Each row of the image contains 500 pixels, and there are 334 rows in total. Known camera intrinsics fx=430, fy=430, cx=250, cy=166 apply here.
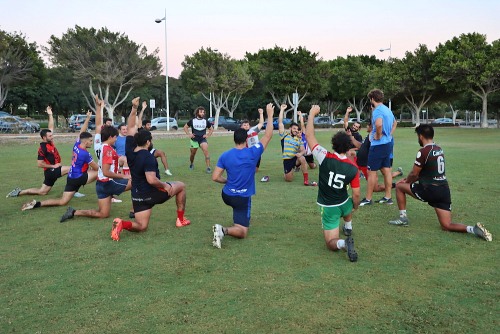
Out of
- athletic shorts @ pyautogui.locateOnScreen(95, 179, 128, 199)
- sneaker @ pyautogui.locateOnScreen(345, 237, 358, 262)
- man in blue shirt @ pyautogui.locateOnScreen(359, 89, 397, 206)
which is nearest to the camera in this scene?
sneaker @ pyautogui.locateOnScreen(345, 237, 358, 262)

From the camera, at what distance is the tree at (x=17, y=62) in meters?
37.1

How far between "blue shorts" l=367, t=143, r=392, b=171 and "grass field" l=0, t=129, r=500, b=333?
0.79 m

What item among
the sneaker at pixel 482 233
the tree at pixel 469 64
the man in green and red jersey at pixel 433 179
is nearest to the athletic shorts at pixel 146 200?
the man in green and red jersey at pixel 433 179

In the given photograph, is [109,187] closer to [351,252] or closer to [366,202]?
[351,252]

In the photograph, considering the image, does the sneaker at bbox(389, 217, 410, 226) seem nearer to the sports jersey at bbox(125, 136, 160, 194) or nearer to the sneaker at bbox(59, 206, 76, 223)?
the sports jersey at bbox(125, 136, 160, 194)

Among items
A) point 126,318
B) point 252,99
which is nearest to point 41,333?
point 126,318

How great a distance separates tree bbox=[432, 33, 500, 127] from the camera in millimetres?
38719

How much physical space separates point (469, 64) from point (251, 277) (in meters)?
41.0

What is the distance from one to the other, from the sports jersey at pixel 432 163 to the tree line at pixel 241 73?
91.9 feet

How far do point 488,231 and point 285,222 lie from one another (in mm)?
2961

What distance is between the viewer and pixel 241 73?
4522cm

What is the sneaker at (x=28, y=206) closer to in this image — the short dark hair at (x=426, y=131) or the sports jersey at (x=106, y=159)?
the sports jersey at (x=106, y=159)

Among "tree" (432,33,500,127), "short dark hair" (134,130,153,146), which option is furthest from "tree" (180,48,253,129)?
"short dark hair" (134,130,153,146)

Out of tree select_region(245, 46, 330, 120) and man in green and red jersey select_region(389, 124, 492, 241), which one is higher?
tree select_region(245, 46, 330, 120)
